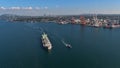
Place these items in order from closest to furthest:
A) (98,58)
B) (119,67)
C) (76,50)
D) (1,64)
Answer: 1. (119,67)
2. (1,64)
3. (98,58)
4. (76,50)

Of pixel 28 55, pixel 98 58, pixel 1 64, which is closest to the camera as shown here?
pixel 1 64

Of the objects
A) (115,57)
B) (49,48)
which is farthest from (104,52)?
(49,48)

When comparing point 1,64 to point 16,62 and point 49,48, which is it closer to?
point 16,62

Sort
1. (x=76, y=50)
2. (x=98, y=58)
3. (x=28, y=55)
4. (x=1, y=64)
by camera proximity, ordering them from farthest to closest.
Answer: (x=76, y=50), (x=28, y=55), (x=98, y=58), (x=1, y=64)

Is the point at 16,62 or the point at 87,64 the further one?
the point at 16,62

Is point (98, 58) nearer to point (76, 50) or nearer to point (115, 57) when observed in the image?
point (115, 57)

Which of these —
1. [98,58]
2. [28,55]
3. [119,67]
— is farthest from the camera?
[28,55]

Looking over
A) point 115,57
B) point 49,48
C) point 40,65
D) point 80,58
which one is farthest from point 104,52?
point 40,65

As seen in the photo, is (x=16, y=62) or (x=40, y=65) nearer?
(x=40, y=65)
